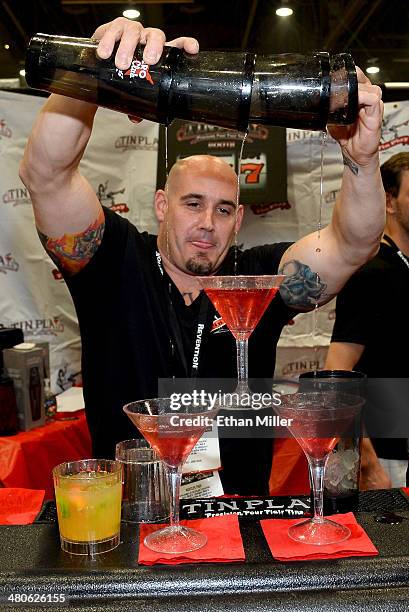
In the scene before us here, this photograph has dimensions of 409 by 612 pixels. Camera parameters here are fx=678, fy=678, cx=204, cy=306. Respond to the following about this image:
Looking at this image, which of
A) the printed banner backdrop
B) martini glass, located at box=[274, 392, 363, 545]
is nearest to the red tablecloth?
the printed banner backdrop

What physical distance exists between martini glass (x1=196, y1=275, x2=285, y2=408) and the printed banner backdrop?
1.65 meters

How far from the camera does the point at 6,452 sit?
243 cm

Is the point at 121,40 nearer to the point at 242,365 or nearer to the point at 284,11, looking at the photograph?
the point at 242,365

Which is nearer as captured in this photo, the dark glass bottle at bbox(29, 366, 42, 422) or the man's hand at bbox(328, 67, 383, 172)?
the man's hand at bbox(328, 67, 383, 172)

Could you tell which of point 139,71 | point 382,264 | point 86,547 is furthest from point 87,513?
point 382,264

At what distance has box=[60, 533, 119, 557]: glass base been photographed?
98 centimetres

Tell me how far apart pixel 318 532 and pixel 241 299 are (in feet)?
1.42

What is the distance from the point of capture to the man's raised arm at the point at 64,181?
1389mm

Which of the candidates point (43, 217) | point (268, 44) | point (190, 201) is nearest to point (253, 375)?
point (190, 201)

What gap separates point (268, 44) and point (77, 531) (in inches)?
195

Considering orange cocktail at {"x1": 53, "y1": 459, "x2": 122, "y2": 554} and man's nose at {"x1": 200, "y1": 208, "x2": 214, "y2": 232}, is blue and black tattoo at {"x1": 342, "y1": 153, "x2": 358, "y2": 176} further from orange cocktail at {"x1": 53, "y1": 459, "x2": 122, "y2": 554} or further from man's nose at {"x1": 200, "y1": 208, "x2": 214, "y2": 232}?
orange cocktail at {"x1": 53, "y1": 459, "x2": 122, "y2": 554}

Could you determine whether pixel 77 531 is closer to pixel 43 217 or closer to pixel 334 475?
pixel 334 475

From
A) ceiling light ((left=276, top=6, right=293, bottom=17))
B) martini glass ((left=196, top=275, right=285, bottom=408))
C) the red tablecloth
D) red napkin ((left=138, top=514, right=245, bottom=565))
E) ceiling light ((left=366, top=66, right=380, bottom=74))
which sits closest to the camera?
red napkin ((left=138, top=514, right=245, bottom=565))

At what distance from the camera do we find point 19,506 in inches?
48.3
